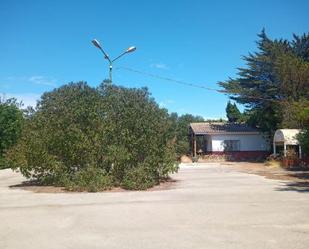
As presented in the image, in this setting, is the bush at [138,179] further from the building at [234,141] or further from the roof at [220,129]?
the roof at [220,129]

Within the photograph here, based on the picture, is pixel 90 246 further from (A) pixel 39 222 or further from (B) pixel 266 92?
(B) pixel 266 92

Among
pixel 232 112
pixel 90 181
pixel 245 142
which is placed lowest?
pixel 90 181

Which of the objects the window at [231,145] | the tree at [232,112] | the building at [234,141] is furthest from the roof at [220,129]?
the tree at [232,112]

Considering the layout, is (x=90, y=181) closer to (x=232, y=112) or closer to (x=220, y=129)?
(x=220, y=129)

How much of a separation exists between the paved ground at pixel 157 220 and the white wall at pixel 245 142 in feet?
105

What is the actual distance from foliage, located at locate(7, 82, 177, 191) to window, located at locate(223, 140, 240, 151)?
2953 centimetres

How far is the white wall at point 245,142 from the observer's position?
161ft

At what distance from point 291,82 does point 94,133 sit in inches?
1055

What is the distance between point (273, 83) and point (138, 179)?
28.6 m

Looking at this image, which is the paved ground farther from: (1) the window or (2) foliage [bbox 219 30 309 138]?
(1) the window

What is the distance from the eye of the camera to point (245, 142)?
4953 cm

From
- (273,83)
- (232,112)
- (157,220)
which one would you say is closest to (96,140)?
(157,220)

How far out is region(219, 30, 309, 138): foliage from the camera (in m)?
40.5

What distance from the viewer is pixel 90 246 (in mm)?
8367
